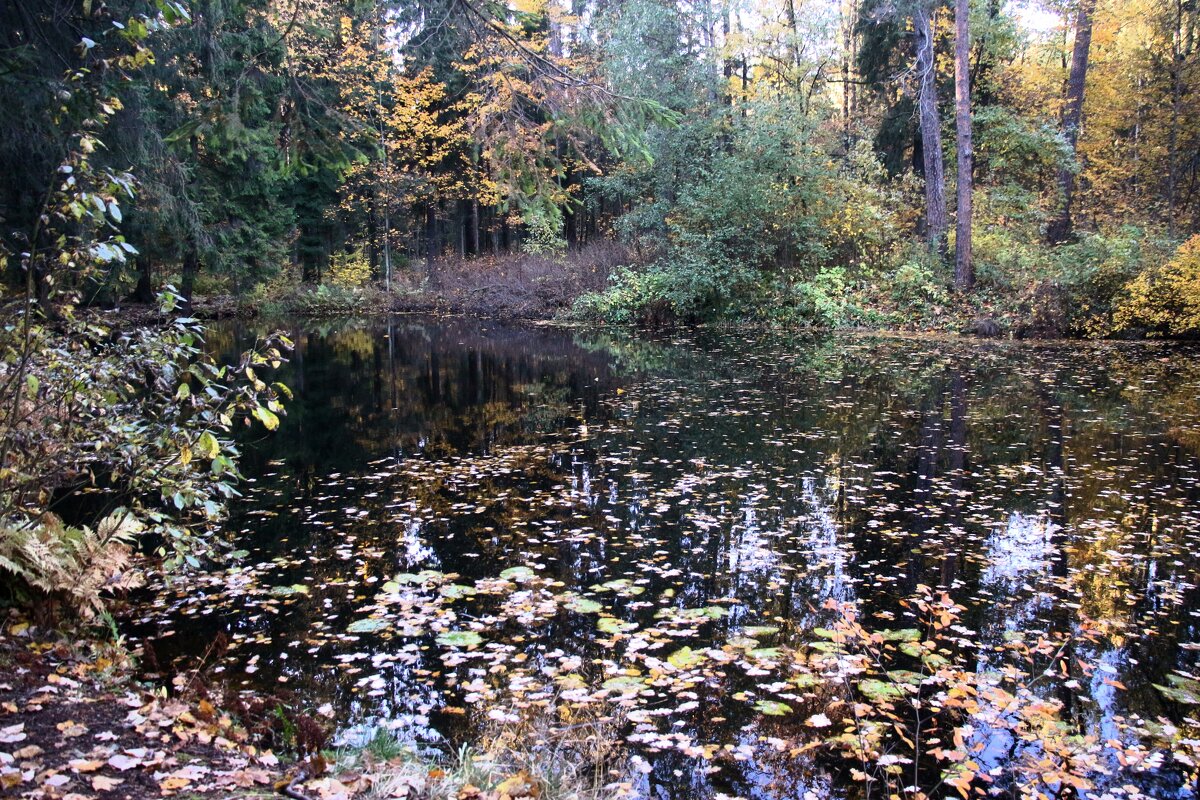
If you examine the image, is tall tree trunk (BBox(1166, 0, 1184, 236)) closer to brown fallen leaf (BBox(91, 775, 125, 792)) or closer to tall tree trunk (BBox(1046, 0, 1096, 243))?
tall tree trunk (BBox(1046, 0, 1096, 243))

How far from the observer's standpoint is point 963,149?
21094mm

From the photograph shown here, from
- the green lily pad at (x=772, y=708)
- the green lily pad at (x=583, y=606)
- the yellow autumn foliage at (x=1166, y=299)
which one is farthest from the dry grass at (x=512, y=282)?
the green lily pad at (x=772, y=708)

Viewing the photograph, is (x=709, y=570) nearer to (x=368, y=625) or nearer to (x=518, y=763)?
(x=368, y=625)

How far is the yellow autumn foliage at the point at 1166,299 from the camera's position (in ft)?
54.3

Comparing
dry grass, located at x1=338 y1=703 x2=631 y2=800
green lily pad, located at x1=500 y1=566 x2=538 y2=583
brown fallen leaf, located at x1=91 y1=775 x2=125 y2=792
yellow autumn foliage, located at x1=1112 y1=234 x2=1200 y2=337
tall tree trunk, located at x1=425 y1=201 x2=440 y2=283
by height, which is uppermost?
tall tree trunk, located at x1=425 y1=201 x2=440 y2=283

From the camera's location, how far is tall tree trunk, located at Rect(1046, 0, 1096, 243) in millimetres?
21656

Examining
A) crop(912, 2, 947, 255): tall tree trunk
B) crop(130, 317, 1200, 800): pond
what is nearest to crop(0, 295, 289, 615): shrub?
crop(130, 317, 1200, 800): pond

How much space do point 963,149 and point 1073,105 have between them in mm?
4476

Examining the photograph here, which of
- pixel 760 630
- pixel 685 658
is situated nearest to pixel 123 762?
pixel 685 658

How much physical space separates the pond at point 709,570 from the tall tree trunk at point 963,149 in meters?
9.72

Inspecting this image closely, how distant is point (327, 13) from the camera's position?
1973 cm

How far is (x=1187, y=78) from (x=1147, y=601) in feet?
78.1

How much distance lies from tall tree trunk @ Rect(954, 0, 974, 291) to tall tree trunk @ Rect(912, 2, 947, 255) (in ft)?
4.36

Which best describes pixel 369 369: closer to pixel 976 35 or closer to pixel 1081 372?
pixel 1081 372
